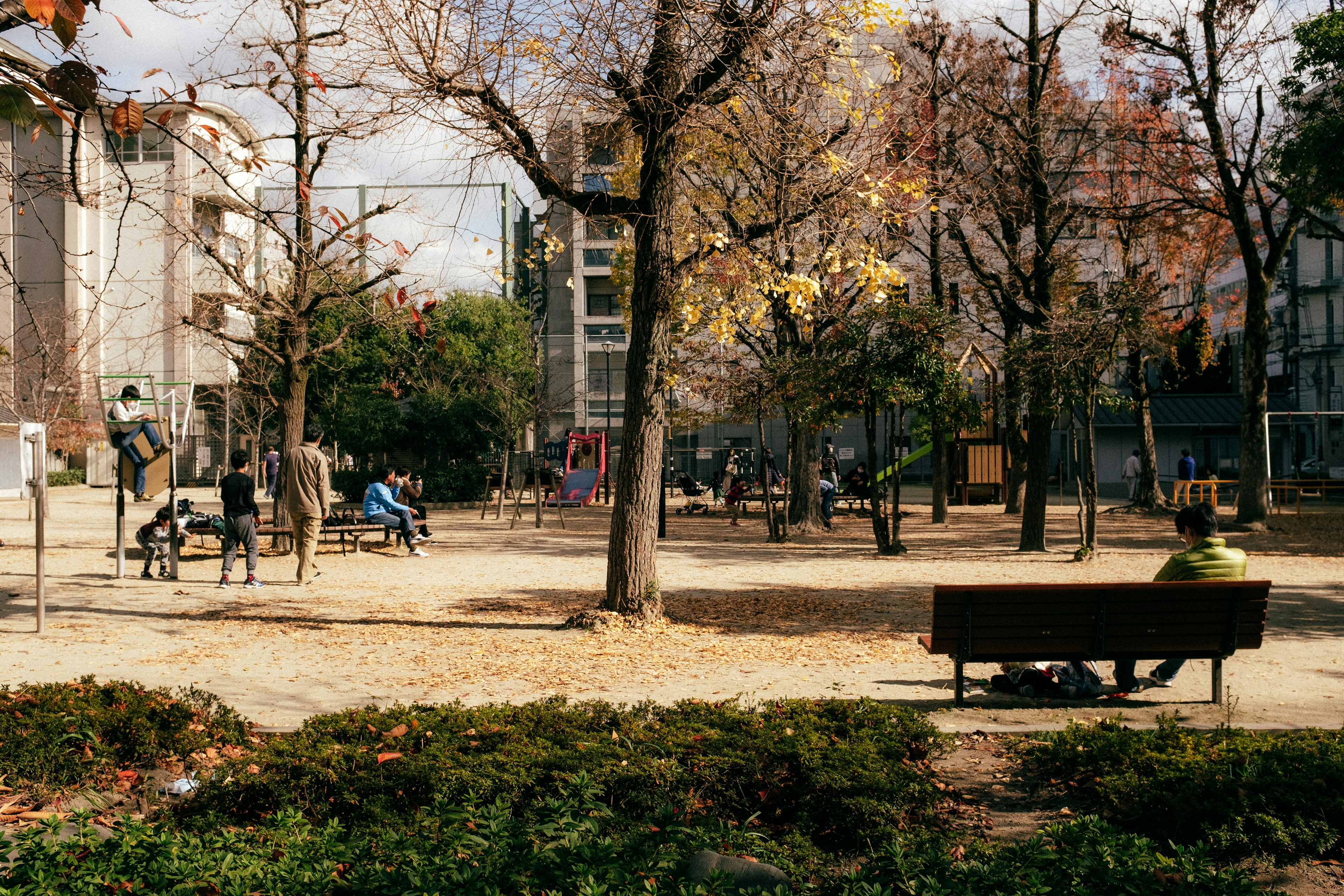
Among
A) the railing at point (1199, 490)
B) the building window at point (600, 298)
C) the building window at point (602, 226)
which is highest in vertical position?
the building window at point (600, 298)

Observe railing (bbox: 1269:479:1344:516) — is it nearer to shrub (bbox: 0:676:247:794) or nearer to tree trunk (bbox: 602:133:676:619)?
tree trunk (bbox: 602:133:676:619)

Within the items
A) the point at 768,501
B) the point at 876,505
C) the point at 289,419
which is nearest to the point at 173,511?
the point at 289,419

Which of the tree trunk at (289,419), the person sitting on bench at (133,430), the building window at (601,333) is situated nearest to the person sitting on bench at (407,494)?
the tree trunk at (289,419)

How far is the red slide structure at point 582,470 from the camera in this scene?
33.2 m

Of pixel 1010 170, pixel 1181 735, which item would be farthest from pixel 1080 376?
pixel 1181 735

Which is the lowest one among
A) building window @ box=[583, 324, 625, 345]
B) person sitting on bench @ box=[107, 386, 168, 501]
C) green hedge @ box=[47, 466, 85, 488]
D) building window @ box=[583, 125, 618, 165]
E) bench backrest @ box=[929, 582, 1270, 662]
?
bench backrest @ box=[929, 582, 1270, 662]

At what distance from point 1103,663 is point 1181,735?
11.2 feet

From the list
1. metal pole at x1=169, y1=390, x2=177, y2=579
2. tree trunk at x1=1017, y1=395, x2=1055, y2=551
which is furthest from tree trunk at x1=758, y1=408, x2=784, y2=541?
metal pole at x1=169, y1=390, x2=177, y2=579

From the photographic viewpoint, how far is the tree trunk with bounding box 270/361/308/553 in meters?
16.0

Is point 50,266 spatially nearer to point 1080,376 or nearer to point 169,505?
point 169,505

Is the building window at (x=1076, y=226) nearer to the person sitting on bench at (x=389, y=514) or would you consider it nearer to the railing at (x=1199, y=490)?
the railing at (x=1199, y=490)

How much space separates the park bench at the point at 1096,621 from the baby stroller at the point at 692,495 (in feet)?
70.8

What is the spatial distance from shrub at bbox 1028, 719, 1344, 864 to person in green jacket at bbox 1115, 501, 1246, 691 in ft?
5.84

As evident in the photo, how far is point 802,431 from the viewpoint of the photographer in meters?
20.9
